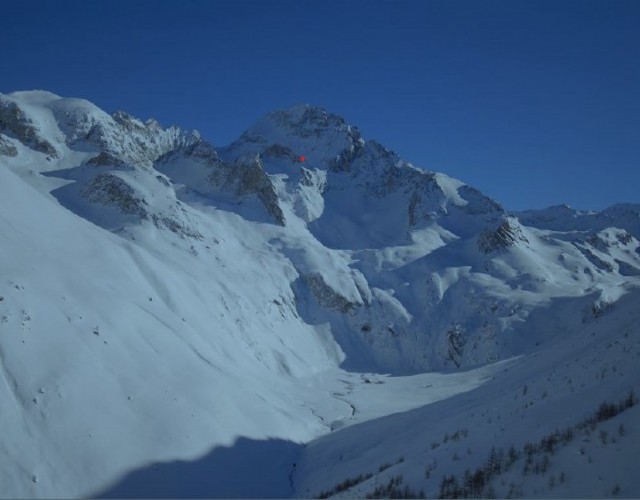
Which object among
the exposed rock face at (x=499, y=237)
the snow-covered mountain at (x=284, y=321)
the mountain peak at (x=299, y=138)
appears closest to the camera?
the snow-covered mountain at (x=284, y=321)

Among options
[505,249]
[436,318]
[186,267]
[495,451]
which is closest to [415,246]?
[505,249]

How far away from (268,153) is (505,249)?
5882 centimetres

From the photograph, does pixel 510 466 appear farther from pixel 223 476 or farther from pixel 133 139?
pixel 133 139

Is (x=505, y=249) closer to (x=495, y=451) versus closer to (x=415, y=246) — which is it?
(x=415, y=246)

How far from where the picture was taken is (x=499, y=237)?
9700 centimetres

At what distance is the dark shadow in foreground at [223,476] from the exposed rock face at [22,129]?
7102cm

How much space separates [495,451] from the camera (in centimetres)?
1334

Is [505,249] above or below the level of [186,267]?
above

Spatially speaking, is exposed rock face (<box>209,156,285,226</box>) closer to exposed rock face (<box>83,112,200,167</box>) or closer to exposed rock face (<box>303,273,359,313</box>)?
exposed rock face (<box>83,112,200,167</box>)

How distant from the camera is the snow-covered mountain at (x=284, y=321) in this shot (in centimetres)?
1894

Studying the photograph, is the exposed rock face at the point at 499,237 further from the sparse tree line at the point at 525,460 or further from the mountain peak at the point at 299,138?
the sparse tree line at the point at 525,460

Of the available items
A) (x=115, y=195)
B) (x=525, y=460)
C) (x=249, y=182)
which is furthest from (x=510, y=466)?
(x=249, y=182)

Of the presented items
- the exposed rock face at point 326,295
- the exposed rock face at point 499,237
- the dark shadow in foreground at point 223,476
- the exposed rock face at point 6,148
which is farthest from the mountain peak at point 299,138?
the dark shadow in foreground at point 223,476

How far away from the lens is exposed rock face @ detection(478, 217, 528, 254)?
96500 millimetres
